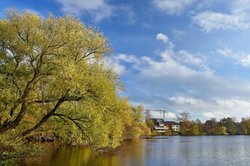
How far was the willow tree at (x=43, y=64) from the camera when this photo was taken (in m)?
23.8

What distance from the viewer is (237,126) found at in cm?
19625

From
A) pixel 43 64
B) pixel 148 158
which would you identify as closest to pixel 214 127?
pixel 148 158

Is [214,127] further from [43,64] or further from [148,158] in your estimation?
[43,64]

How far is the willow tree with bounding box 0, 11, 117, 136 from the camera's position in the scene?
2375 centimetres

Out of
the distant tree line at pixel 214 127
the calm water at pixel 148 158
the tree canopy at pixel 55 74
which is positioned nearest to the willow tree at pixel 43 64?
the tree canopy at pixel 55 74

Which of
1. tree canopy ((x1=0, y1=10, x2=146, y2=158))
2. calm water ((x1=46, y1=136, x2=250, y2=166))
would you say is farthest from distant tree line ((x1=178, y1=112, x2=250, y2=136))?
tree canopy ((x1=0, y1=10, x2=146, y2=158))

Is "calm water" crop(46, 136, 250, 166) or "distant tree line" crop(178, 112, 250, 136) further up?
"distant tree line" crop(178, 112, 250, 136)

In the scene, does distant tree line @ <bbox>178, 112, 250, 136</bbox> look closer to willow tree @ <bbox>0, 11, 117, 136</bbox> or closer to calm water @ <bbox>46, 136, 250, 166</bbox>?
calm water @ <bbox>46, 136, 250, 166</bbox>

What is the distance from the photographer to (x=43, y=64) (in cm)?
2448

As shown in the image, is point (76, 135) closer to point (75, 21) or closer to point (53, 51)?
point (53, 51)

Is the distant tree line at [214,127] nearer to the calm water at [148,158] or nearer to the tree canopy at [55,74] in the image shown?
the calm water at [148,158]

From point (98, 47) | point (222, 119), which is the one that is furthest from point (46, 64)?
point (222, 119)

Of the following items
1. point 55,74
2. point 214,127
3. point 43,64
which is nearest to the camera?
point 55,74

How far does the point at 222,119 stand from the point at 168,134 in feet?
115
